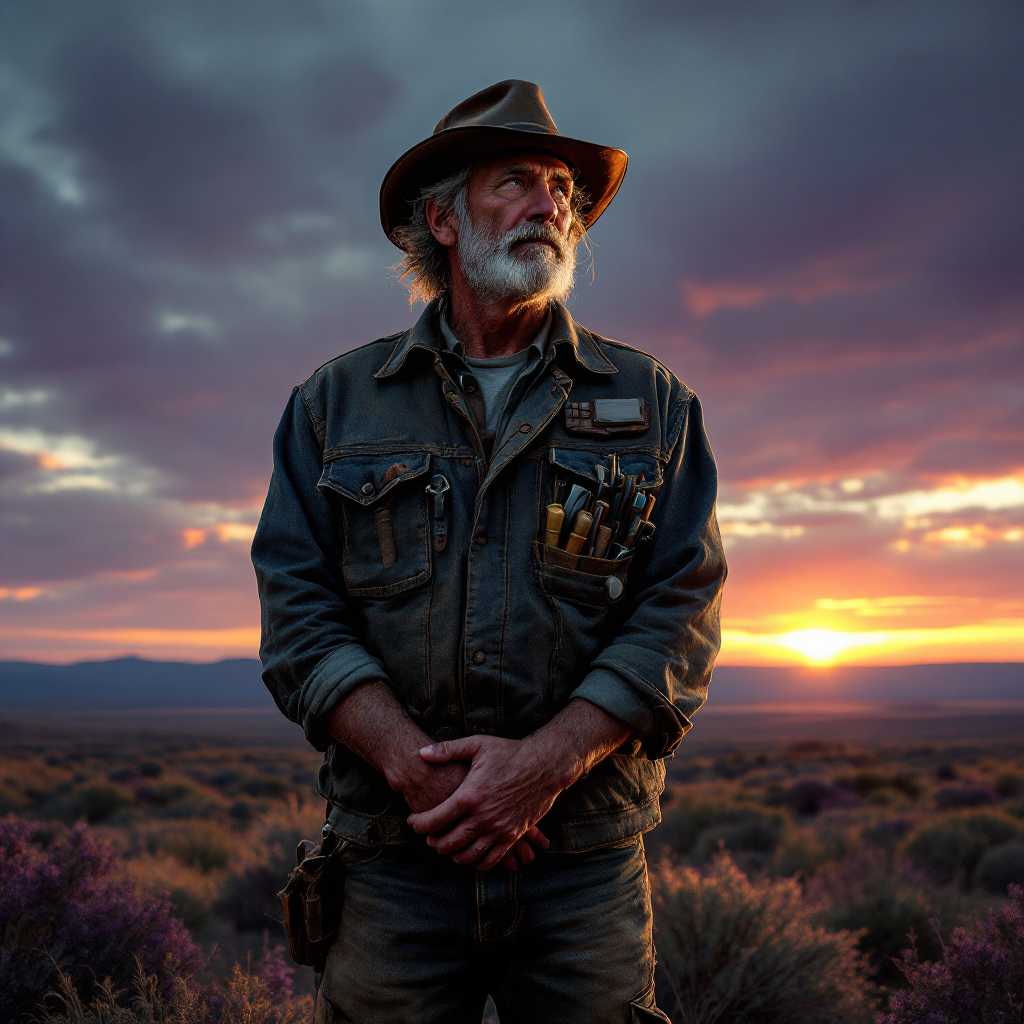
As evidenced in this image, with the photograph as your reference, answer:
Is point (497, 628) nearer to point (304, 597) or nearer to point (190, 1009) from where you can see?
point (304, 597)

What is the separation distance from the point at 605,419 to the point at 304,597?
3.61 ft

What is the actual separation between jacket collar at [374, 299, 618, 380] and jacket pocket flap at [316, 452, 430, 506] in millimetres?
338

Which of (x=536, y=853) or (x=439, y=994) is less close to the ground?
(x=536, y=853)

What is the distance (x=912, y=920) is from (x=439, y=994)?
6.78 metres

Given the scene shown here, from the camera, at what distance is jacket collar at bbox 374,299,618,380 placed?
8.99 feet

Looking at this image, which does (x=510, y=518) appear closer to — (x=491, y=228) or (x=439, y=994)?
(x=491, y=228)

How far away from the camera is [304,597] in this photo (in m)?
2.49

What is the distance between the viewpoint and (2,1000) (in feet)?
13.1

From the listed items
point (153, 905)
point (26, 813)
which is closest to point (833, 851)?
point (153, 905)

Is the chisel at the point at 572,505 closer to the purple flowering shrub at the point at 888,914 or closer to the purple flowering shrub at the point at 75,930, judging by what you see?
the purple flowering shrub at the point at 75,930

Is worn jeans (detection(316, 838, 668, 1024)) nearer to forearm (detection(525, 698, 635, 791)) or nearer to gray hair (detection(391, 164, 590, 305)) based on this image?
forearm (detection(525, 698, 635, 791))

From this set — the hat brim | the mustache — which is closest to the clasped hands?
the mustache

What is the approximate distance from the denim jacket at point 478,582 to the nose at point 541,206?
1.28 feet

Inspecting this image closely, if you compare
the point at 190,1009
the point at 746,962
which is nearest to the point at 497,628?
the point at 190,1009
